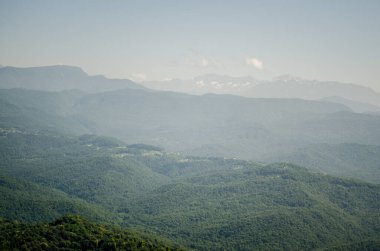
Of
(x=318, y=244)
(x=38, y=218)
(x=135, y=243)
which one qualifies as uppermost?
(x=135, y=243)

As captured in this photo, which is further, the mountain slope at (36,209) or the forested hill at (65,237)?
the mountain slope at (36,209)

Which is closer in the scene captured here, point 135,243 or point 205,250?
point 135,243

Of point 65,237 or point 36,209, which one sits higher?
point 65,237

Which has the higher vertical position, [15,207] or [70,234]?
[70,234]

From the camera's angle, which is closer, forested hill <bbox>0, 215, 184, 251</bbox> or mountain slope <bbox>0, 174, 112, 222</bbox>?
forested hill <bbox>0, 215, 184, 251</bbox>

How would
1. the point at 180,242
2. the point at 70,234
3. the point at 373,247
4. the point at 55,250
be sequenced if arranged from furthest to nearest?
the point at 180,242 < the point at 373,247 < the point at 70,234 < the point at 55,250

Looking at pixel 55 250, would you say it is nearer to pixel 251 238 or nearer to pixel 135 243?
pixel 135 243

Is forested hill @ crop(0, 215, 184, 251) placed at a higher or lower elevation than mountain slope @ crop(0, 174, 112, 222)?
higher

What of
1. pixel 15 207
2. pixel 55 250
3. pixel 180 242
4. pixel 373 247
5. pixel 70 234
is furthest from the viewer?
pixel 15 207

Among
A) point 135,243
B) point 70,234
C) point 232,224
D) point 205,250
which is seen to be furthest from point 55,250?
point 232,224

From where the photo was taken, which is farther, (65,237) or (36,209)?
(36,209)

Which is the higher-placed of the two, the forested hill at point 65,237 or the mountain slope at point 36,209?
the forested hill at point 65,237
